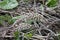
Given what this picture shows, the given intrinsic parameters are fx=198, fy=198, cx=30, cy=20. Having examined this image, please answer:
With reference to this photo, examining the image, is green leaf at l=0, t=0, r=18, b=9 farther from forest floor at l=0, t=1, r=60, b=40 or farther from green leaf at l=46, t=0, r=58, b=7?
green leaf at l=46, t=0, r=58, b=7

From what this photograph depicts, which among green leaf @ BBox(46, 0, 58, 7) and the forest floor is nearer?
the forest floor

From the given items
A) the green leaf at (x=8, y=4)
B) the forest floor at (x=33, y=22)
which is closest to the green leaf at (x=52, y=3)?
the forest floor at (x=33, y=22)

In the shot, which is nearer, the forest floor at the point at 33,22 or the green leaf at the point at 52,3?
the forest floor at the point at 33,22

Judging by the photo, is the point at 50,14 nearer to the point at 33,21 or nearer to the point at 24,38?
the point at 33,21

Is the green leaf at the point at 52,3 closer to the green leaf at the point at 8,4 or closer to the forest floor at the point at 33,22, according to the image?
the forest floor at the point at 33,22

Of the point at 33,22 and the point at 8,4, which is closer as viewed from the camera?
the point at 33,22

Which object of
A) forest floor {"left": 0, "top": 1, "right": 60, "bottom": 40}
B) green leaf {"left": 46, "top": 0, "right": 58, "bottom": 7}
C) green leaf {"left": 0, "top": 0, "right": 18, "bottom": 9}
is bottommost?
forest floor {"left": 0, "top": 1, "right": 60, "bottom": 40}

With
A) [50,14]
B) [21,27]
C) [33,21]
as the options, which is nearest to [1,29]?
[21,27]

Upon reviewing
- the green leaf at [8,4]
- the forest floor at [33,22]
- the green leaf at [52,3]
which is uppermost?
the green leaf at [8,4]

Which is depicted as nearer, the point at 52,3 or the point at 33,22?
the point at 33,22

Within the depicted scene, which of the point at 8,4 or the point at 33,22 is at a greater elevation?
the point at 8,4

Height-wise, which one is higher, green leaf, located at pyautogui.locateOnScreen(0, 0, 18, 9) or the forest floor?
green leaf, located at pyautogui.locateOnScreen(0, 0, 18, 9)

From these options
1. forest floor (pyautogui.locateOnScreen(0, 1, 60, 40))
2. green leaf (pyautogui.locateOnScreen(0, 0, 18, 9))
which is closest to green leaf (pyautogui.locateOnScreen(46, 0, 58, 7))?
forest floor (pyautogui.locateOnScreen(0, 1, 60, 40))
